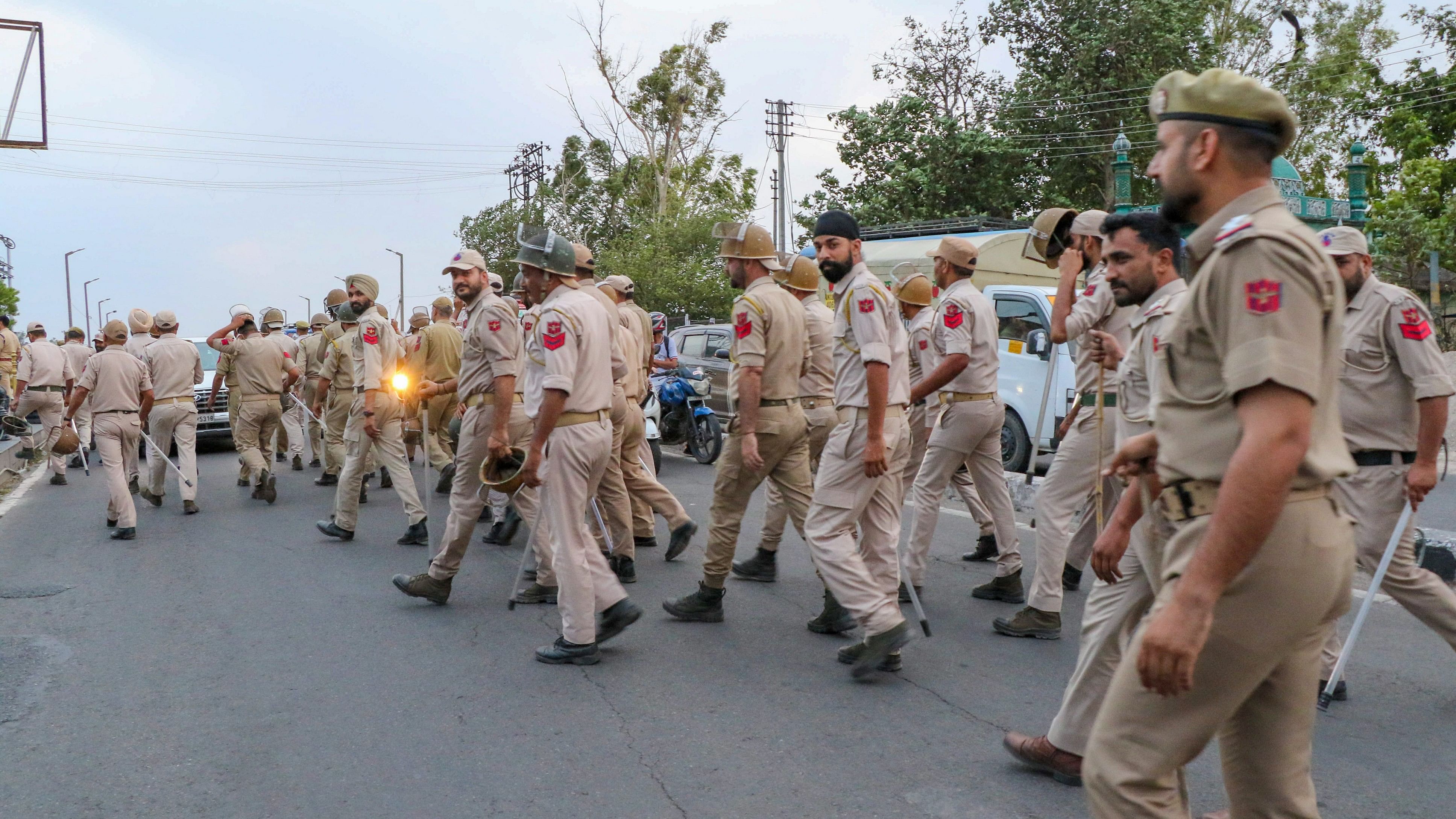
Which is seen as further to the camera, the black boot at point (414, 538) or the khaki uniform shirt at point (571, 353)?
the black boot at point (414, 538)

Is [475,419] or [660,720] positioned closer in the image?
[660,720]

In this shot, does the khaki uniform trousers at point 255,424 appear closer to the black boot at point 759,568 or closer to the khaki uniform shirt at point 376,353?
the khaki uniform shirt at point 376,353

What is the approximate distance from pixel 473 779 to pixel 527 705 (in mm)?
846

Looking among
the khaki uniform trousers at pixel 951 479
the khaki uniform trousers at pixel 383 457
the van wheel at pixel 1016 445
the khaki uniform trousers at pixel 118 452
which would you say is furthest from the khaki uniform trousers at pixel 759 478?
the van wheel at pixel 1016 445

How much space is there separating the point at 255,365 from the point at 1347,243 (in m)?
10.8

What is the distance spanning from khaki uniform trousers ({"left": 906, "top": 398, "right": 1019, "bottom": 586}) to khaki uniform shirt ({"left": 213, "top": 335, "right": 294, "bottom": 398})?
27.4ft

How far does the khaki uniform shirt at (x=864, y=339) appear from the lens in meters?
5.19

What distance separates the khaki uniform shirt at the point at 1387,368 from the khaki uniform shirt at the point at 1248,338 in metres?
2.83

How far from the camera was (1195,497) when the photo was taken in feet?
7.17

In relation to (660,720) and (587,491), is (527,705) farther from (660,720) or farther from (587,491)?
(587,491)

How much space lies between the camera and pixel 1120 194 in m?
17.6

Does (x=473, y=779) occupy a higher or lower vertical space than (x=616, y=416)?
lower

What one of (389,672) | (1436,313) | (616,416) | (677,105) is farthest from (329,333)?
(677,105)

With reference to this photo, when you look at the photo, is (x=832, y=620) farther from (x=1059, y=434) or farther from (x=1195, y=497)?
(x=1195, y=497)
